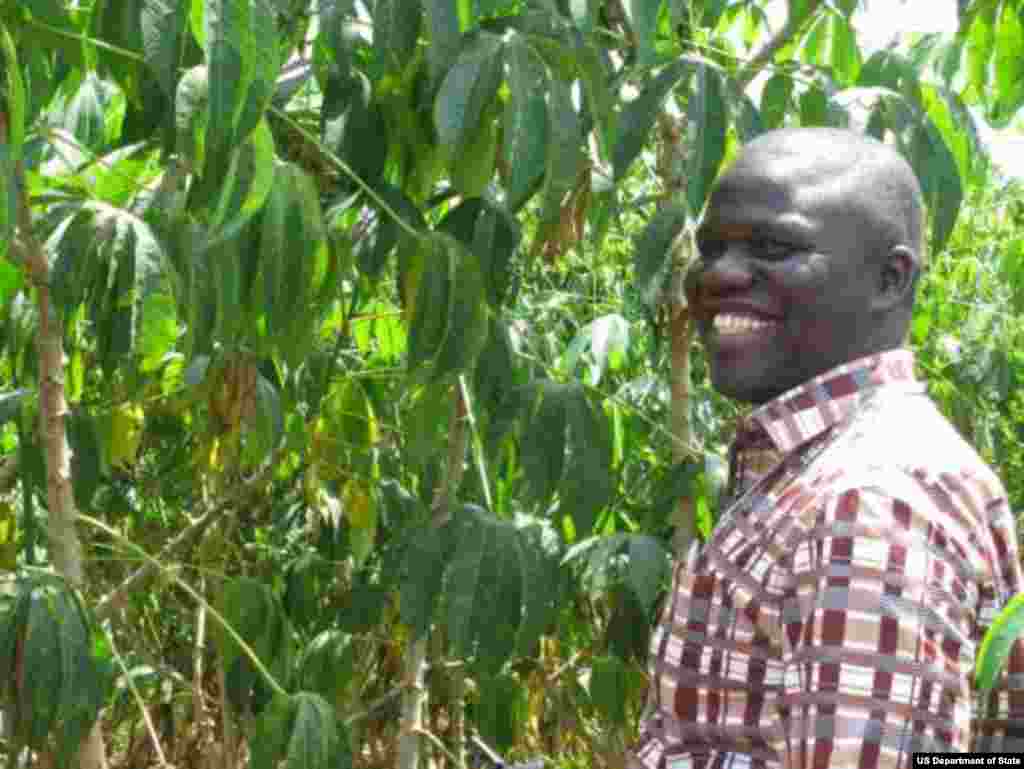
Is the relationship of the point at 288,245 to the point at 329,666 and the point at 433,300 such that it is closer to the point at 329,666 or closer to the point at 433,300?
the point at 433,300

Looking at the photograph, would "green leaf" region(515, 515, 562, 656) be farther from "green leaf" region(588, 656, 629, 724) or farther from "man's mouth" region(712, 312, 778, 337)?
"man's mouth" region(712, 312, 778, 337)

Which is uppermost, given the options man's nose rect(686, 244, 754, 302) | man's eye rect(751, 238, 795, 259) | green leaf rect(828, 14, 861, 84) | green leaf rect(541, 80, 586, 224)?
green leaf rect(828, 14, 861, 84)

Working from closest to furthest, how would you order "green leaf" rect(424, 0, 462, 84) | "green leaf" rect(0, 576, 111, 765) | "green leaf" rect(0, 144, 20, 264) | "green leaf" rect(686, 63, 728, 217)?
"green leaf" rect(0, 144, 20, 264)
"green leaf" rect(424, 0, 462, 84)
"green leaf" rect(0, 576, 111, 765)
"green leaf" rect(686, 63, 728, 217)

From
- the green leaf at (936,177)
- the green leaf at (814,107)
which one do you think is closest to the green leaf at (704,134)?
the green leaf at (814,107)

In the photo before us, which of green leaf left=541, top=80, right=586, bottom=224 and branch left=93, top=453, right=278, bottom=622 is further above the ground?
green leaf left=541, top=80, right=586, bottom=224

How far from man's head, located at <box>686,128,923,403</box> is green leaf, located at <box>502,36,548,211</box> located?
52cm

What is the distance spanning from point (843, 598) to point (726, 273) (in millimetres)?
283

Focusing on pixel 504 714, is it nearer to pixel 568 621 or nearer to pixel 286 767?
pixel 568 621

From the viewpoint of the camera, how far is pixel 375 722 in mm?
3908

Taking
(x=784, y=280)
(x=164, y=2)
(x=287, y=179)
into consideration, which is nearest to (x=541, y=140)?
(x=287, y=179)

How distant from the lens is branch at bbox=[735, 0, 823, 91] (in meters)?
2.34

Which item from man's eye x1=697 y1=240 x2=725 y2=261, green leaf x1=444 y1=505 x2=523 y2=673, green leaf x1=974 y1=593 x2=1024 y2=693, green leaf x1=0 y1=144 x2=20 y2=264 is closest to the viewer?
green leaf x1=974 y1=593 x2=1024 y2=693

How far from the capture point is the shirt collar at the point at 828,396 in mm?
1302

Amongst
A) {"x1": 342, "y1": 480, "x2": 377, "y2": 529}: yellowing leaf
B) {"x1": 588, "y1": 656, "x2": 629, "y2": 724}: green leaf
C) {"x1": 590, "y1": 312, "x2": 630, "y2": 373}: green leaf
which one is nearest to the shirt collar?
{"x1": 588, "y1": 656, "x2": 629, "y2": 724}: green leaf
